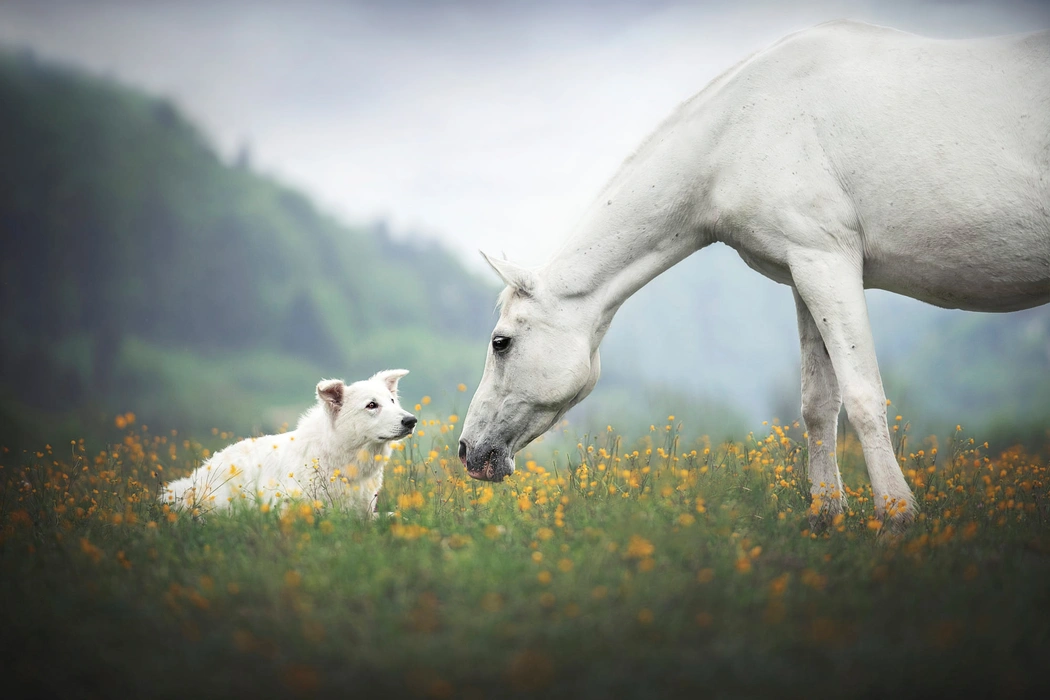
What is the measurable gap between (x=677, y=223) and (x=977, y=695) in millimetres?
3584

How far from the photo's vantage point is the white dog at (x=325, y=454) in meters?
6.09

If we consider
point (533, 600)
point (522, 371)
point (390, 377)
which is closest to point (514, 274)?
point (522, 371)

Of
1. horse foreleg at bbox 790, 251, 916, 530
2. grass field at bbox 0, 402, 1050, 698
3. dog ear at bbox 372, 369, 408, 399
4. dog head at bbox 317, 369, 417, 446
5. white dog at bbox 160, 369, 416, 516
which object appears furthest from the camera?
dog ear at bbox 372, 369, 408, 399

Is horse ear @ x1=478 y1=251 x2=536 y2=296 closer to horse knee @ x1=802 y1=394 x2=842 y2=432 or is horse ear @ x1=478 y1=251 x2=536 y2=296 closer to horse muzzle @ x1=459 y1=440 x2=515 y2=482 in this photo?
horse muzzle @ x1=459 y1=440 x2=515 y2=482

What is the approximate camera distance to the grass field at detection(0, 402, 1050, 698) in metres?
2.88

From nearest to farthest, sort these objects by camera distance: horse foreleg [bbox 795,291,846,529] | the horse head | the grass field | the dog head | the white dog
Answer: the grass field < the horse head < horse foreleg [bbox 795,291,846,529] < the white dog < the dog head

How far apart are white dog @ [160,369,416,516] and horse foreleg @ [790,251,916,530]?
11.3 ft

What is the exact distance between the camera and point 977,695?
283 cm

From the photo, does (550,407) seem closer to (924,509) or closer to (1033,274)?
(924,509)

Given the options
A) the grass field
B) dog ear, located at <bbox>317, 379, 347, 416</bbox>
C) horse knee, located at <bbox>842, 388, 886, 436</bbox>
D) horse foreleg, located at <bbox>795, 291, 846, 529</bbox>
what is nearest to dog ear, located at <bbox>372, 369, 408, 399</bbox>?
dog ear, located at <bbox>317, 379, 347, 416</bbox>

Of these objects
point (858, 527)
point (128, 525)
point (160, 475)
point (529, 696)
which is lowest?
point (529, 696)

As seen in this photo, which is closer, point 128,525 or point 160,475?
point 128,525

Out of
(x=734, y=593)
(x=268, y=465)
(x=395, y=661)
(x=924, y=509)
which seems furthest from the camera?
(x=268, y=465)

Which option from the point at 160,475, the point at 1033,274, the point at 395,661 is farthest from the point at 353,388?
the point at 1033,274
